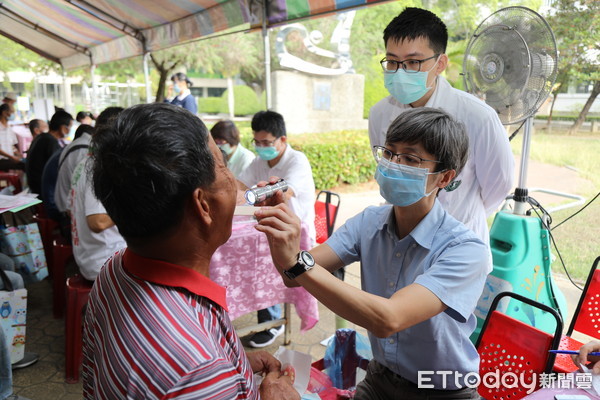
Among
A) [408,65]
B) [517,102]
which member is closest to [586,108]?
[517,102]

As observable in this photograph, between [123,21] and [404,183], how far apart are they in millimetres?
7011

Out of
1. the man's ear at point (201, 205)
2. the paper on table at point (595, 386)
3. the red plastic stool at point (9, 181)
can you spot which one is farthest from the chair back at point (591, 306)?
the red plastic stool at point (9, 181)

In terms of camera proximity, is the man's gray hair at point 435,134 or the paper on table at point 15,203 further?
the paper on table at point 15,203

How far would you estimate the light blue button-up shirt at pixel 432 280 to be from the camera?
125 cm

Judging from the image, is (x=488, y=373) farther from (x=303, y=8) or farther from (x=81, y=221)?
(x=303, y=8)

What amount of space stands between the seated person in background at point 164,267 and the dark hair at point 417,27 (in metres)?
1.59

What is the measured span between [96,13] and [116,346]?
7569 mm

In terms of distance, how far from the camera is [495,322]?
1.77 metres

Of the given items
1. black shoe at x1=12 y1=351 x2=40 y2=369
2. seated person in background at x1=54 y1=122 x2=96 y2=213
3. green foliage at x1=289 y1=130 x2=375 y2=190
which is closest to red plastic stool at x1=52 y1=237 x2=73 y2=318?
seated person in background at x1=54 y1=122 x2=96 y2=213

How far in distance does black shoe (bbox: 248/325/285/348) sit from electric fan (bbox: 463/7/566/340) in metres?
1.45

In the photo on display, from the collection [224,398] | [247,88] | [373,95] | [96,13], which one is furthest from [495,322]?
[247,88]

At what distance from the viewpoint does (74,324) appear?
2.74 metres

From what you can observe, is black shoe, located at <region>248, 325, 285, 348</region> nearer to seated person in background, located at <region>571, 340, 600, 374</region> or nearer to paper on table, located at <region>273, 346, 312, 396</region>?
paper on table, located at <region>273, 346, 312, 396</region>
